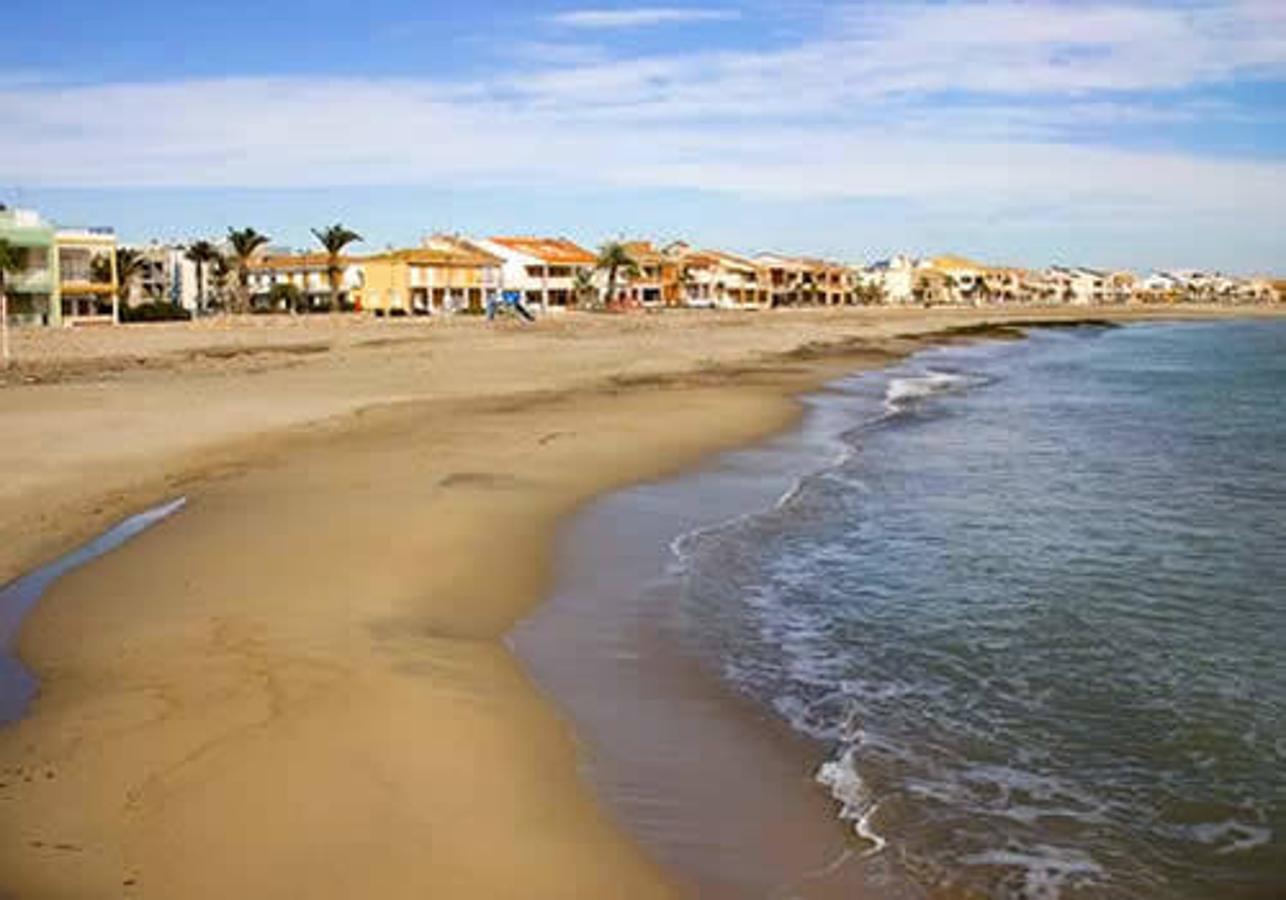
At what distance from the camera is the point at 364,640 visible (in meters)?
8.25

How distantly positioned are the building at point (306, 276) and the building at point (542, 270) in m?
10.2

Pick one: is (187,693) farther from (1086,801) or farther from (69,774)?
(1086,801)

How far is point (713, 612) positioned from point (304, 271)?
290ft

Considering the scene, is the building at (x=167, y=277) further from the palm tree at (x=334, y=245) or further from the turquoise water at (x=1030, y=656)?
the turquoise water at (x=1030, y=656)

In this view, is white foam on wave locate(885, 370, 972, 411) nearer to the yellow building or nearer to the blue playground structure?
the blue playground structure

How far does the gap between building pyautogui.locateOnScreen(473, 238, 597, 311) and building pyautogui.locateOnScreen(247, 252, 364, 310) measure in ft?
Result: 33.5

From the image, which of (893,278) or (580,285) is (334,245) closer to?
(580,285)

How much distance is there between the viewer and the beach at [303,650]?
16.7 feet

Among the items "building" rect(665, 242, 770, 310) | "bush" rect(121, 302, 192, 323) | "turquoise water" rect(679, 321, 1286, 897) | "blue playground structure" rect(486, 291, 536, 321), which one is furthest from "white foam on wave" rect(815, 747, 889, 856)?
"building" rect(665, 242, 770, 310)

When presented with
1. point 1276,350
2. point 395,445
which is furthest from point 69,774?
point 1276,350

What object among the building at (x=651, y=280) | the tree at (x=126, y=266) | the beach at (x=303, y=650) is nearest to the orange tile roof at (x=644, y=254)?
the building at (x=651, y=280)

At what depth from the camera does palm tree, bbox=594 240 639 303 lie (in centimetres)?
10075

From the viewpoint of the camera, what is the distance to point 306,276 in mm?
93500

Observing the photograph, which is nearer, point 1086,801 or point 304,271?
point 1086,801
